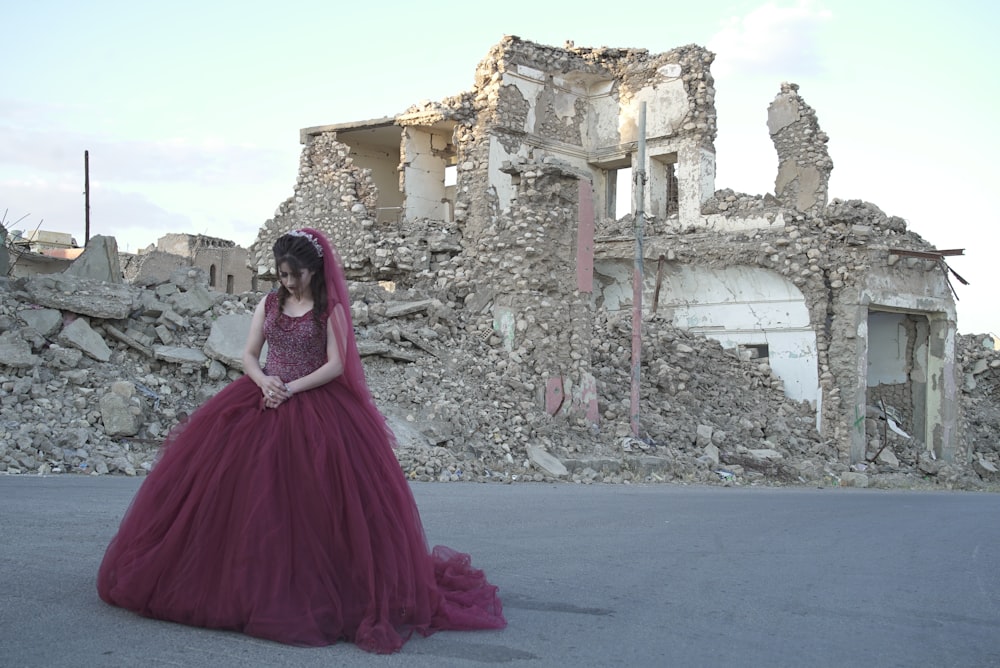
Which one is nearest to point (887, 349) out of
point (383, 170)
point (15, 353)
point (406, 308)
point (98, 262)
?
point (406, 308)

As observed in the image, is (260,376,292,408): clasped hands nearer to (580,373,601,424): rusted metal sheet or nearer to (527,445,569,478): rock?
(527,445,569,478): rock

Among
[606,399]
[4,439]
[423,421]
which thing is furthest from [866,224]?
[4,439]

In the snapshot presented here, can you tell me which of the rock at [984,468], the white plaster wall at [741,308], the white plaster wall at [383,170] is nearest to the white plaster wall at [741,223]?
the white plaster wall at [741,308]

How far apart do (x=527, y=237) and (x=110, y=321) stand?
6.41 metres

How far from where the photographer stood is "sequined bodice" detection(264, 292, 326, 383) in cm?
402

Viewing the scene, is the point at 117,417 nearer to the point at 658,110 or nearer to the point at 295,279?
the point at 295,279

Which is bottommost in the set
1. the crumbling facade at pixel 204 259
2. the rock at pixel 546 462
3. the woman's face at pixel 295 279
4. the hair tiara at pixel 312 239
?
the rock at pixel 546 462

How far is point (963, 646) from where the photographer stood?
3805 millimetres

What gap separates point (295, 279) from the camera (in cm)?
406

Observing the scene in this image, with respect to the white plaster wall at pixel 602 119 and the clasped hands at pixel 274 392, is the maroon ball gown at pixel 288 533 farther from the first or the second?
the white plaster wall at pixel 602 119

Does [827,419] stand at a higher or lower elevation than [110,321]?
lower

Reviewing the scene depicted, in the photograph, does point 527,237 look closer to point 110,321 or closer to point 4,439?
point 110,321

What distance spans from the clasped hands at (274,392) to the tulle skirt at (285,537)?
4 cm

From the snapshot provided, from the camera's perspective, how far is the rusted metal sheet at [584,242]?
15219mm
